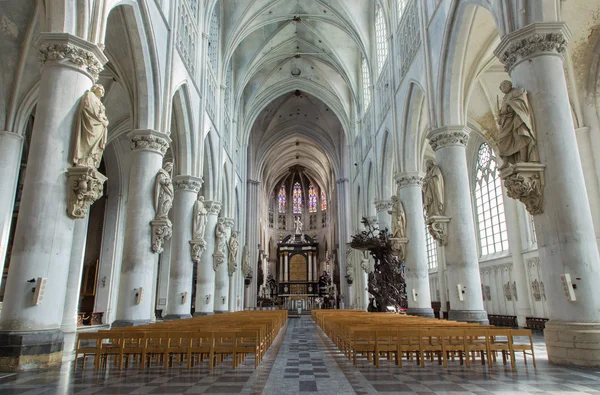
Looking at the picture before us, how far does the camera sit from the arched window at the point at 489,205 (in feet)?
66.2

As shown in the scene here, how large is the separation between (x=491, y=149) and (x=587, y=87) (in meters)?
6.83

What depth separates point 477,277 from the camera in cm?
1127

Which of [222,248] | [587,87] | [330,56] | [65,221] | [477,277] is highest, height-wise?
[330,56]

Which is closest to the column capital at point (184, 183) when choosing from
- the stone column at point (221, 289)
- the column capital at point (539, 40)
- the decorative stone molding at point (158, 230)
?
the decorative stone molding at point (158, 230)

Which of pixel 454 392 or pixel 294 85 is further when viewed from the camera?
pixel 294 85

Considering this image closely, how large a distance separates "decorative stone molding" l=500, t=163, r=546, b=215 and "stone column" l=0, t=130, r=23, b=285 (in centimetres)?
1305

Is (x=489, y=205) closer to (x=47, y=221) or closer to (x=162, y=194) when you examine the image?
(x=162, y=194)

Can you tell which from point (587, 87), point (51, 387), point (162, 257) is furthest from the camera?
point (162, 257)

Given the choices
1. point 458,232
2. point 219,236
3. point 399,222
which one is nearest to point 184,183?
point 219,236

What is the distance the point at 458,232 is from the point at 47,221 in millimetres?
9673

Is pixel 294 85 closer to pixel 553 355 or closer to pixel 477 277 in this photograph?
pixel 477 277

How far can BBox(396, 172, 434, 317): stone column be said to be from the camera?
15.5m

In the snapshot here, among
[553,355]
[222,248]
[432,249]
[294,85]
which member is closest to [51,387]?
[553,355]

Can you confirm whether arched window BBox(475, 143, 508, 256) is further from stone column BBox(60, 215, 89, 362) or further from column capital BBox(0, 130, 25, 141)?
column capital BBox(0, 130, 25, 141)
